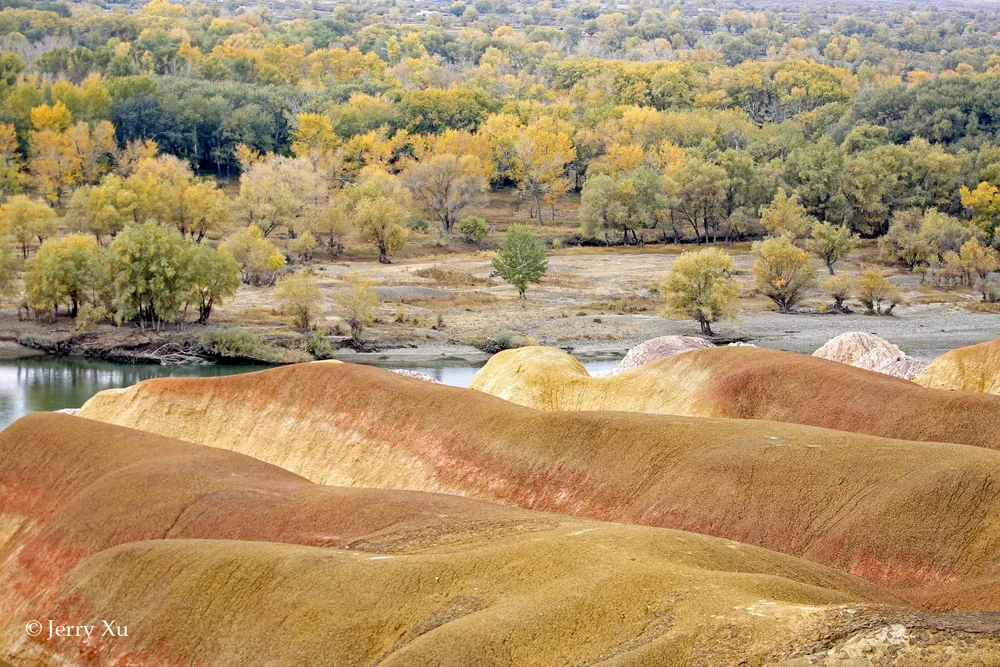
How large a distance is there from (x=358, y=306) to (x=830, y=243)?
44.8 meters

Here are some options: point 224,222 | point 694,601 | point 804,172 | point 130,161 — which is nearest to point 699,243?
point 804,172

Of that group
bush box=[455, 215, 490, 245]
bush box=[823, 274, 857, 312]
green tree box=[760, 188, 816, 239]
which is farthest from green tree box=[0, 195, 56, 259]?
bush box=[823, 274, 857, 312]

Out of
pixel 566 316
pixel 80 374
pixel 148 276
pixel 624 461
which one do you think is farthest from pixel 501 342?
pixel 624 461

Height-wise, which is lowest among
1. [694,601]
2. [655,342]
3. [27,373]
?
[27,373]

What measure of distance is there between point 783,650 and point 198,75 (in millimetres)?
174429

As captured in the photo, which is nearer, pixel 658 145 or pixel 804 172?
pixel 804 172

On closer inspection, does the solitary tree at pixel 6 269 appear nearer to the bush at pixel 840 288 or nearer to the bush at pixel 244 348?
the bush at pixel 244 348

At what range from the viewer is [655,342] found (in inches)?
2360

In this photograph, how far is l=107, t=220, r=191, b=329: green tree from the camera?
84500 millimetres

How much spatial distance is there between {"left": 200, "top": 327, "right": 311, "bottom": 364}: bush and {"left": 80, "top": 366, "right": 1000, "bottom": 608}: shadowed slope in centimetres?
3312

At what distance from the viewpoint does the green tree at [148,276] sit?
3327 inches

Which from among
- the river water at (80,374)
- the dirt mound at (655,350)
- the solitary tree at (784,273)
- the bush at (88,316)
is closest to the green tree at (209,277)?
the bush at (88,316)

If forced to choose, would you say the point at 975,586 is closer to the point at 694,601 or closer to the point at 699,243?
the point at 694,601

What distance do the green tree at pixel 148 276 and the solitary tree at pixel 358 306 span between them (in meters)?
11.0
